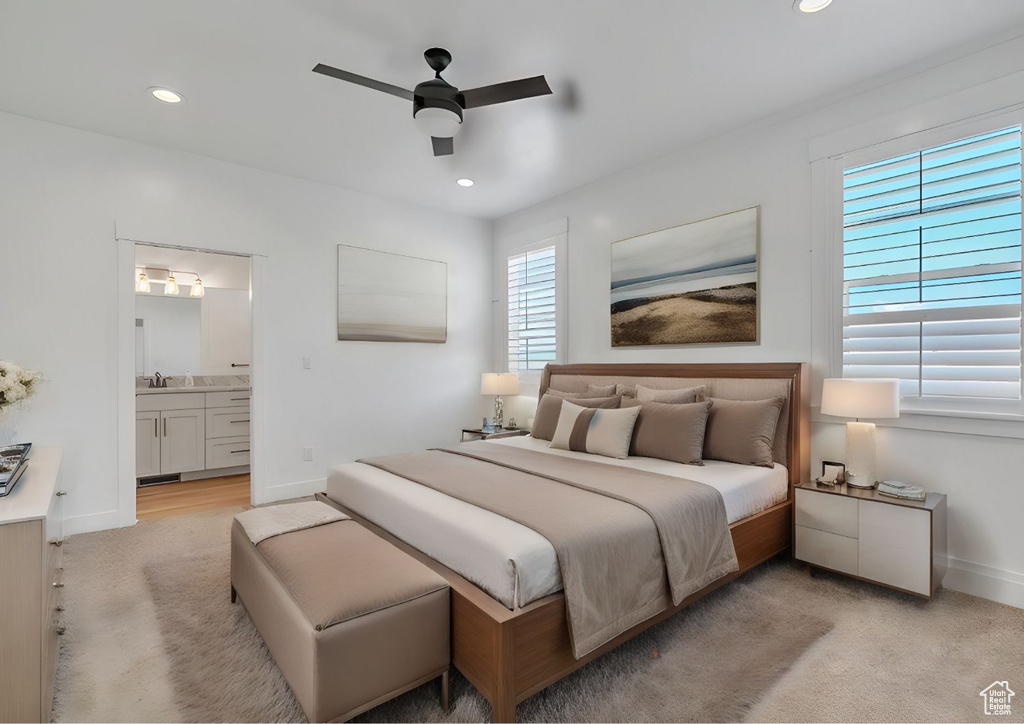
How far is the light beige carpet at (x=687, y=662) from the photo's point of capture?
5.56ft

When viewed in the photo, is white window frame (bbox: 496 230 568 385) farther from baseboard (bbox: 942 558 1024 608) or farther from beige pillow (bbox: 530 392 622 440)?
baseboard (bbox: 942 558 1024 608)

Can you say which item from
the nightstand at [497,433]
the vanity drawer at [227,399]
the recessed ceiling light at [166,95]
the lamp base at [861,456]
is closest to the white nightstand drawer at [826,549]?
the lamp base at [861,456]

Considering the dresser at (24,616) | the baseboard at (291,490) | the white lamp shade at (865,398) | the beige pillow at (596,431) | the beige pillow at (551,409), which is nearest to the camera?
the dresser at (24,616)

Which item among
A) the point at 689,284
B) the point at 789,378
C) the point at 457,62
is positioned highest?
the point at 457,62

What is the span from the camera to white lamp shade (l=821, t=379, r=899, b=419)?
253 centimetres

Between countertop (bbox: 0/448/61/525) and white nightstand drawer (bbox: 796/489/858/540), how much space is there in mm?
3308

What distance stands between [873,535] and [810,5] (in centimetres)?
252

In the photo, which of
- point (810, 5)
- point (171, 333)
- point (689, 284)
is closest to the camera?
point (810, 5)

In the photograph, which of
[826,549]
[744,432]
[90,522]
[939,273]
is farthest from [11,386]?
[939,273]

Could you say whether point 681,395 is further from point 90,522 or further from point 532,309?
point 90,522

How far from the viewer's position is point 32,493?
182 centimetres

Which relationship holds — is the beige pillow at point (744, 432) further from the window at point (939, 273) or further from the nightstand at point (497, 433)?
the nightstand at point (497, 433)

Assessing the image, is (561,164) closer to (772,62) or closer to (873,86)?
(772,62)

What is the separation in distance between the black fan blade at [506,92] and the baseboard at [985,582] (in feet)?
10.4
